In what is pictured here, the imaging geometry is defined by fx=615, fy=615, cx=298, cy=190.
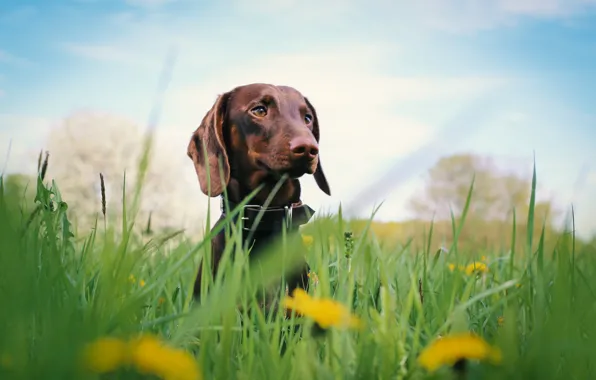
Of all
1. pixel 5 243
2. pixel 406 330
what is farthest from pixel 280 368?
pixel 5 243

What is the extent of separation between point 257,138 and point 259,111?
0.56 ft

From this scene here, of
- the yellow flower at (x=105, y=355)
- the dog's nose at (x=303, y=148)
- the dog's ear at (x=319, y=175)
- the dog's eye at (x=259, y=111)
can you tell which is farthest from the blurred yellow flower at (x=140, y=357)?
the dog's ear at (x=319, y=175)

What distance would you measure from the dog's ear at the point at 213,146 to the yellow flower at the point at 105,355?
200cm

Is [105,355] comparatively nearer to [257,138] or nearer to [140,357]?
[140,357]

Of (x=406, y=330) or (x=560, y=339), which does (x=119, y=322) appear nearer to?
(x=406, y=330)

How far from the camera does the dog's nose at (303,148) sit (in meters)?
2.71

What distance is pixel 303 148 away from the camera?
2.71 meters

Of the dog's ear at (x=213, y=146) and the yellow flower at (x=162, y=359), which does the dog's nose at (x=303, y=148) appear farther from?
the yellow flower at (x=162, y=359)

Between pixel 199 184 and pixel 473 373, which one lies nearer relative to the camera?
pixel 473 373

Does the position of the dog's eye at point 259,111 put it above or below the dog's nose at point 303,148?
above

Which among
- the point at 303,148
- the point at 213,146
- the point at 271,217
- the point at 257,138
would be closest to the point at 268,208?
the point at 271,217

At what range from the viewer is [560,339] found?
3.55ft

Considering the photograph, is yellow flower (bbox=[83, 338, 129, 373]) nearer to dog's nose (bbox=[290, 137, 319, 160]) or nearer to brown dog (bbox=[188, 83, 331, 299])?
brown dog (bbox=[188, 83, 331, 299])

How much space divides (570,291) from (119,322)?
108 cm
